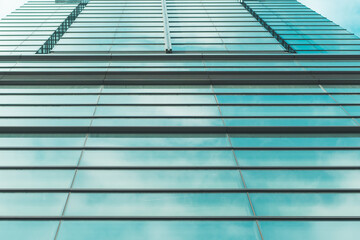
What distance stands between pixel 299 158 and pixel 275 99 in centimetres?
410

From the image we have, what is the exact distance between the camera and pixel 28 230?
7141 mm

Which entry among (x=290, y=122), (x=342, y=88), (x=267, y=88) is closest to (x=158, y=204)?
(x=290, y=122)

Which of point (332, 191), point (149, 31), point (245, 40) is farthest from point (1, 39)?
point (332, 191)

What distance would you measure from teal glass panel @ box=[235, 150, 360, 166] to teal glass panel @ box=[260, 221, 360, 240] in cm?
235

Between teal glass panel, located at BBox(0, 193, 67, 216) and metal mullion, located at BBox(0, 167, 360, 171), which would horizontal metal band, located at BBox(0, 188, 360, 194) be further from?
metal mullion, located at BBox(0, 167, 360, 171)

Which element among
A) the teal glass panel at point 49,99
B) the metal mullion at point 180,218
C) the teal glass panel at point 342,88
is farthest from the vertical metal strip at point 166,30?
the metal mullion at point 180,218

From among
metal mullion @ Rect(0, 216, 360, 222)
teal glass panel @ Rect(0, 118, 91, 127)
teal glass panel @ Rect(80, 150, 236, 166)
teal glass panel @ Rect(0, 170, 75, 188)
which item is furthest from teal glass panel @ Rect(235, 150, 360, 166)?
teal glass panel @ Rect(0, 118, 91, 127)

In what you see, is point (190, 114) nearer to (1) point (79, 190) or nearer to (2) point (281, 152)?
(2) point (281, 152)

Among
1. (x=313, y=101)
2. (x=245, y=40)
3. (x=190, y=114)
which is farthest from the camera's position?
(x=245, y=40)

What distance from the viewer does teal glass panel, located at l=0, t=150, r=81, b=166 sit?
9275 millimetres

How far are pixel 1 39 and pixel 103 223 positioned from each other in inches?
1101

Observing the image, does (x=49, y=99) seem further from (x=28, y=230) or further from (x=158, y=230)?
(x=158, y=230)

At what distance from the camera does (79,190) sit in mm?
8273

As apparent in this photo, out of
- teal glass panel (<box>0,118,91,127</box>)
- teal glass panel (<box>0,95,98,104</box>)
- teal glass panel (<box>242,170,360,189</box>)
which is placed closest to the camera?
teal glass panel (<box>242,170,360,189</box>)
